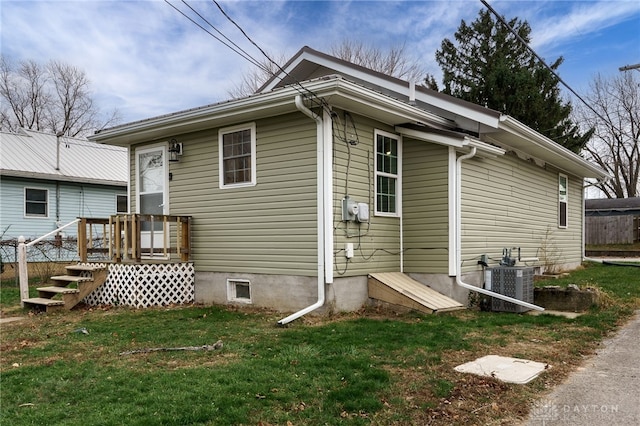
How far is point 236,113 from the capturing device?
305 inches

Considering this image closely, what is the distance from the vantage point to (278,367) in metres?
4.52

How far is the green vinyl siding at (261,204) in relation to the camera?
7422 millimetres

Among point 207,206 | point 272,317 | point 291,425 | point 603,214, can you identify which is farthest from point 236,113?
point 603,214

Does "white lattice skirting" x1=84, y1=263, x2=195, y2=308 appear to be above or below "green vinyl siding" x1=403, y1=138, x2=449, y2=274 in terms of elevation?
below

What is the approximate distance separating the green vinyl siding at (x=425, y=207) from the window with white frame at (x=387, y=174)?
16cm

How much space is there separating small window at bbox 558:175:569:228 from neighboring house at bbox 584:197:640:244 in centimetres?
1311

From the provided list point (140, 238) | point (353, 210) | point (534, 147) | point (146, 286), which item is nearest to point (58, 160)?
point (140, 238)

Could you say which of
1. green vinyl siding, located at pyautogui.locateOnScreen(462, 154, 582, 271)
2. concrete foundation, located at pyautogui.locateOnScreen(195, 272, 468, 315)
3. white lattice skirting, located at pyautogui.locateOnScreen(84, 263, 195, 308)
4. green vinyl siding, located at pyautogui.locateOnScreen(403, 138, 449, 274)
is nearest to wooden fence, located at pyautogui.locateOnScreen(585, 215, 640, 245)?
green vinyl siding, located at pyautogui.locateOnScreen(462, 154, 582, 271)

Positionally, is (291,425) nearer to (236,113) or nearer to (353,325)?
(353,325)

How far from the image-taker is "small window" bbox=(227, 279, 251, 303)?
8.23 m

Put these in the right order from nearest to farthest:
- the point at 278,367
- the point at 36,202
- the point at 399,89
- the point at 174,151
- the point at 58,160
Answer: the point at 278,367 < the point at 174,151 < the point at 399,89 < the point at 36,202 < the point at 58,160

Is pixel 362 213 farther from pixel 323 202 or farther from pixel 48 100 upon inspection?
pixel 48 100

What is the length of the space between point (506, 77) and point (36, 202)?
17925 mm

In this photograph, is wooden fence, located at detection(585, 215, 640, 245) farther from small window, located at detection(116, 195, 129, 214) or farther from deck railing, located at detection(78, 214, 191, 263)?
deck railing, located at detection(78, 214, 191, 263)
